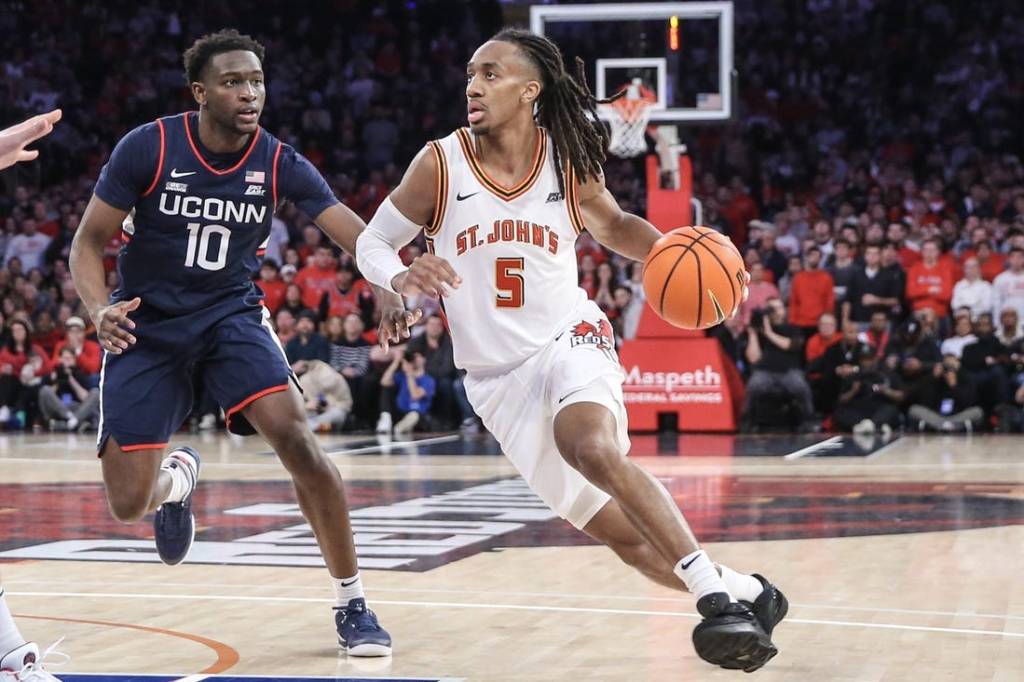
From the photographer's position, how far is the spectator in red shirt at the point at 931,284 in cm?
1559

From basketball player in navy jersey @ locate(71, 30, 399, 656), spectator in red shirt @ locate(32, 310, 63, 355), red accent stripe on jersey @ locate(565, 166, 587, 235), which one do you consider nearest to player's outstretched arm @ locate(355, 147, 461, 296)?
basketball player in navy jersey @ locate(71, 30, 399, 656)

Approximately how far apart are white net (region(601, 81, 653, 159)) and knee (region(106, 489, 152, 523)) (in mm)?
9869

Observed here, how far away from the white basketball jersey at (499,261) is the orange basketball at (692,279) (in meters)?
0.33

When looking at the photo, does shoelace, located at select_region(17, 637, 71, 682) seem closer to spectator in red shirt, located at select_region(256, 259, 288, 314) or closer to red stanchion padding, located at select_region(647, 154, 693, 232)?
red stanchion padding, located at select_region(647, 154, 693, 232)

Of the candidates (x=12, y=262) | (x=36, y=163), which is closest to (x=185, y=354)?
(x=12, y=262)

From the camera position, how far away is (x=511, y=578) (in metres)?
6.48

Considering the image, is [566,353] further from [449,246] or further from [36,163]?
[36,163]

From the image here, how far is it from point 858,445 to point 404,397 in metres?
4.89

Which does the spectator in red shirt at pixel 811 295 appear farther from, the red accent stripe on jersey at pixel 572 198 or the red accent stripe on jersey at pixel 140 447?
the red accent stripe on jersey at pixel 140 447

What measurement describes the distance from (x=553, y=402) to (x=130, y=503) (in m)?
1.67

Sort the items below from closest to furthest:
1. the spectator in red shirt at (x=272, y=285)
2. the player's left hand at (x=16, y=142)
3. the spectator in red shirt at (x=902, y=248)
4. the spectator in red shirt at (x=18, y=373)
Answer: the player's left hand at (x=16, y=142) < the spectator in red shirt at (x=902, y=248) < the spectator in red shirt at (x=272, y=285) < the spectator in red shirt at (x=18, y=373)

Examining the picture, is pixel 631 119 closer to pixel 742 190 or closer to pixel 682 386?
pixel 682 386

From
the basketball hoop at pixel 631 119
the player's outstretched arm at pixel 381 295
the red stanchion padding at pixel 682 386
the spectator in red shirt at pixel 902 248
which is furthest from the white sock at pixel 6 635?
the spectator in red shirt at pixel 902 248

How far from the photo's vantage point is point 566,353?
4.87 metres
